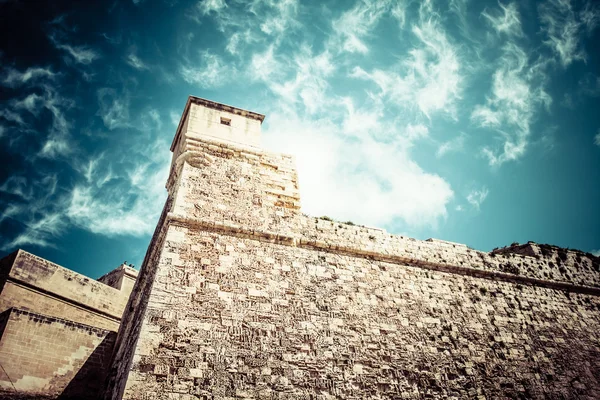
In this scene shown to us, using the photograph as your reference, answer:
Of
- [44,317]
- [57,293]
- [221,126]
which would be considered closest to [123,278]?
[57,293]

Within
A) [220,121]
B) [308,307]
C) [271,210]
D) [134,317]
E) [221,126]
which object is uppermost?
[220,121]

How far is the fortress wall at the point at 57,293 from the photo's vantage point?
8477mm

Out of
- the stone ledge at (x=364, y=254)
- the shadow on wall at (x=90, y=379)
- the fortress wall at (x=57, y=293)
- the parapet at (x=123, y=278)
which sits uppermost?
the stone ledge at (x=364, y=254)

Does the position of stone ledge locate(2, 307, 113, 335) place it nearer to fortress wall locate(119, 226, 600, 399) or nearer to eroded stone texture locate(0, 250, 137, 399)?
eroded stone texture locate(0, 250, 137, 399)

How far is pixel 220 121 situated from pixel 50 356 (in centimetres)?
633

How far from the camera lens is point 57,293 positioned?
9312mm

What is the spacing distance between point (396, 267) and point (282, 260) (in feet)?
9.15

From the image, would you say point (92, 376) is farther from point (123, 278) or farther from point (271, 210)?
point (123, 278)

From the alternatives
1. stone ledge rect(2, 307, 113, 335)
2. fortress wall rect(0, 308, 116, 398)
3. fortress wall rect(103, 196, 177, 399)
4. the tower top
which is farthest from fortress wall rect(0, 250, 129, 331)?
the tower top

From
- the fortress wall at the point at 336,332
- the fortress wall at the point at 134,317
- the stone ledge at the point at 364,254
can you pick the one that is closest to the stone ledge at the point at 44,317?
the fortress wall at the point at 134,317

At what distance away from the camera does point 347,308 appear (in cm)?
660

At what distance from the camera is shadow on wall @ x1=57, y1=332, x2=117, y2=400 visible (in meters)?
6.74

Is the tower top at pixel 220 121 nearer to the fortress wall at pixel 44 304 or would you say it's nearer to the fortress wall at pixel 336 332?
the fortress wall at pixel 336 332

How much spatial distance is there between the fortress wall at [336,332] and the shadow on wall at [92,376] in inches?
126
